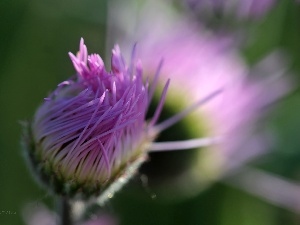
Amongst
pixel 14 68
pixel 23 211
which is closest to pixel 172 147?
pixel 23 211

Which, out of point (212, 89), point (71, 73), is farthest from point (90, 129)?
point (71, 73)

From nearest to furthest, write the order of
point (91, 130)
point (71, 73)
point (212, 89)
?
point (91, 130), point (212, 89), point (71, 73)

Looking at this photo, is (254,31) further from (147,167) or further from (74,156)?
(74,156)

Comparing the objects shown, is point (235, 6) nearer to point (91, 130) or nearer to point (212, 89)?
point (212, 89)

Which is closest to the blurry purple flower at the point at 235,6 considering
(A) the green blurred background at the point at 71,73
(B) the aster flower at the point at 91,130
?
(A) the green blurred background at the point at 71,73

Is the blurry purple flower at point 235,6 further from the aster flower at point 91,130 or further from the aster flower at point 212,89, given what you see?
the aster flower at point 91,130

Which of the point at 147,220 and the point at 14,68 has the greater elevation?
the point at 14,68

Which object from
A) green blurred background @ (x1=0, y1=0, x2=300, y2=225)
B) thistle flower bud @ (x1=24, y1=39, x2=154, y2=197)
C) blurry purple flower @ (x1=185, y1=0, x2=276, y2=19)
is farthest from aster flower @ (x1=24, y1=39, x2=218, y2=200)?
blurry purple flower @ (x1=185, y1=0, x2=276, y2=19)

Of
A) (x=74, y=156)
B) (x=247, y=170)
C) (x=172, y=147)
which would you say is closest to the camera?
(x=74, y=156)
